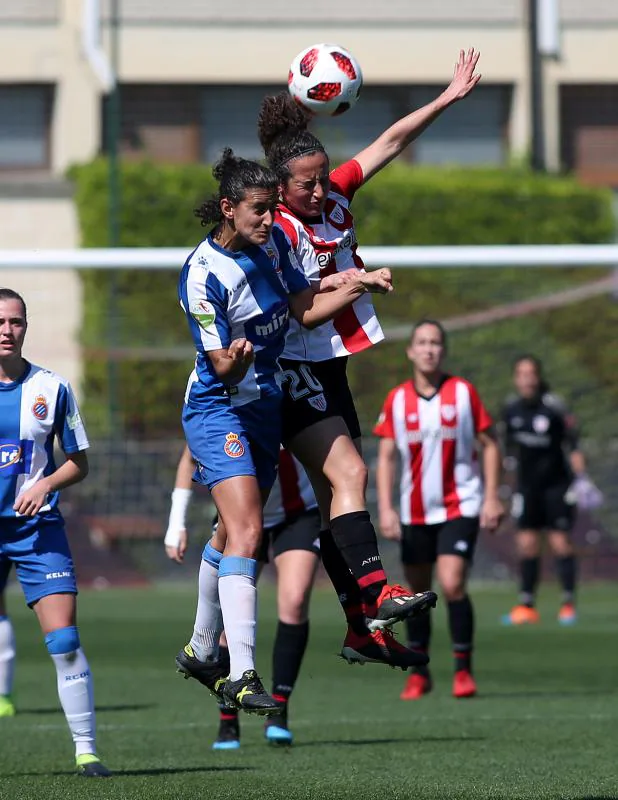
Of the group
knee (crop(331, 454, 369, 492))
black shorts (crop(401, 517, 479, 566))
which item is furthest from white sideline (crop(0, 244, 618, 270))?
knee (crop(331, 454, 369, 492))

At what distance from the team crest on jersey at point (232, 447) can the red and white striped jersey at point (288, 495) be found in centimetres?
233

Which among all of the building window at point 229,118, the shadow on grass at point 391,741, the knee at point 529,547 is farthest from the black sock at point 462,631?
the building window at point 229,118

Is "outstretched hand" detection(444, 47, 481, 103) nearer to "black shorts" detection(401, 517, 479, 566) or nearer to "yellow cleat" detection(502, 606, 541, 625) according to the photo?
"black shorts" detection(401, 517, 479, 566)

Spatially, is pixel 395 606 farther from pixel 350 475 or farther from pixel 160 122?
pixel 160 122

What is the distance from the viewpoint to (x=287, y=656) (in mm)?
8641

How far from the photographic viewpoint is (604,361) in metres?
17.7

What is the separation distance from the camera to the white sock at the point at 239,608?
623 cm

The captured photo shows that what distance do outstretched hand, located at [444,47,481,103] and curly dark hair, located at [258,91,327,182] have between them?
617mm

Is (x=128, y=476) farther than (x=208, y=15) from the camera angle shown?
No

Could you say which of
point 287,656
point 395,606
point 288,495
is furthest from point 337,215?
point 287,656

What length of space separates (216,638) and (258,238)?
1678 millimetres

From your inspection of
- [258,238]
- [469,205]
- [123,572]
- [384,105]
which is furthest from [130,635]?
[384,105]

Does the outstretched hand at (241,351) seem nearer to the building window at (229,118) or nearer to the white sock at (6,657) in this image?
the white sock at (6,657)

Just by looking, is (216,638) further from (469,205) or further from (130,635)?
(469,205)
